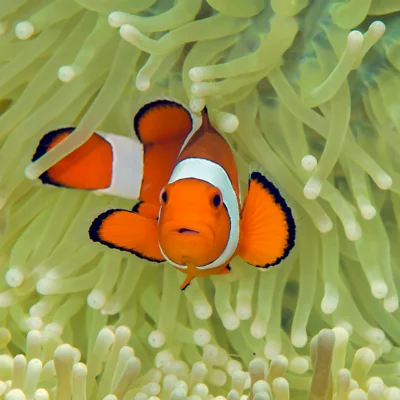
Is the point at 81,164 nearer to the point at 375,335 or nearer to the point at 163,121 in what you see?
the point at 163,121

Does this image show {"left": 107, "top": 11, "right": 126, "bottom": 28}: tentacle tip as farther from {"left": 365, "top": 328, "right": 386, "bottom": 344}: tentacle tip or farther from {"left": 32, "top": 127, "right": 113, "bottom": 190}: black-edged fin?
{"left": 365, "top": 328, "right": 386, "bottom": 344}: tentacle tip

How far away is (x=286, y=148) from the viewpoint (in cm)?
Answer: 90

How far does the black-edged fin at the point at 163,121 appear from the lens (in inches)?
34.4

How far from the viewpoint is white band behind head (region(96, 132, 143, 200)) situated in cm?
90

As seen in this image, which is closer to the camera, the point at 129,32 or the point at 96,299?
the point at 129,32

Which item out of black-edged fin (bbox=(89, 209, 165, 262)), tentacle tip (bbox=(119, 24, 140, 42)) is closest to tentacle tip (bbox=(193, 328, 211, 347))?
black-edged fin (bbox=(89, 209, 165, 262))

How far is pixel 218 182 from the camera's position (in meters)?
0.78

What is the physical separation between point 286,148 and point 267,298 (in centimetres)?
23

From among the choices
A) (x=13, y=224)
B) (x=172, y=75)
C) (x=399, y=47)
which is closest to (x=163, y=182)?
(x=172, y=75)

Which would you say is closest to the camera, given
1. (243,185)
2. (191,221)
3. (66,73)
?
(191,221)

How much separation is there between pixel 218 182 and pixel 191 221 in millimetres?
93

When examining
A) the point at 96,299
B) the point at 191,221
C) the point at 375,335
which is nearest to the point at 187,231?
the point at 191,221

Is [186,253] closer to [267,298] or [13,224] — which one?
[267,298]

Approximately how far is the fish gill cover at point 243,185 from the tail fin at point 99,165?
0.02 meters
